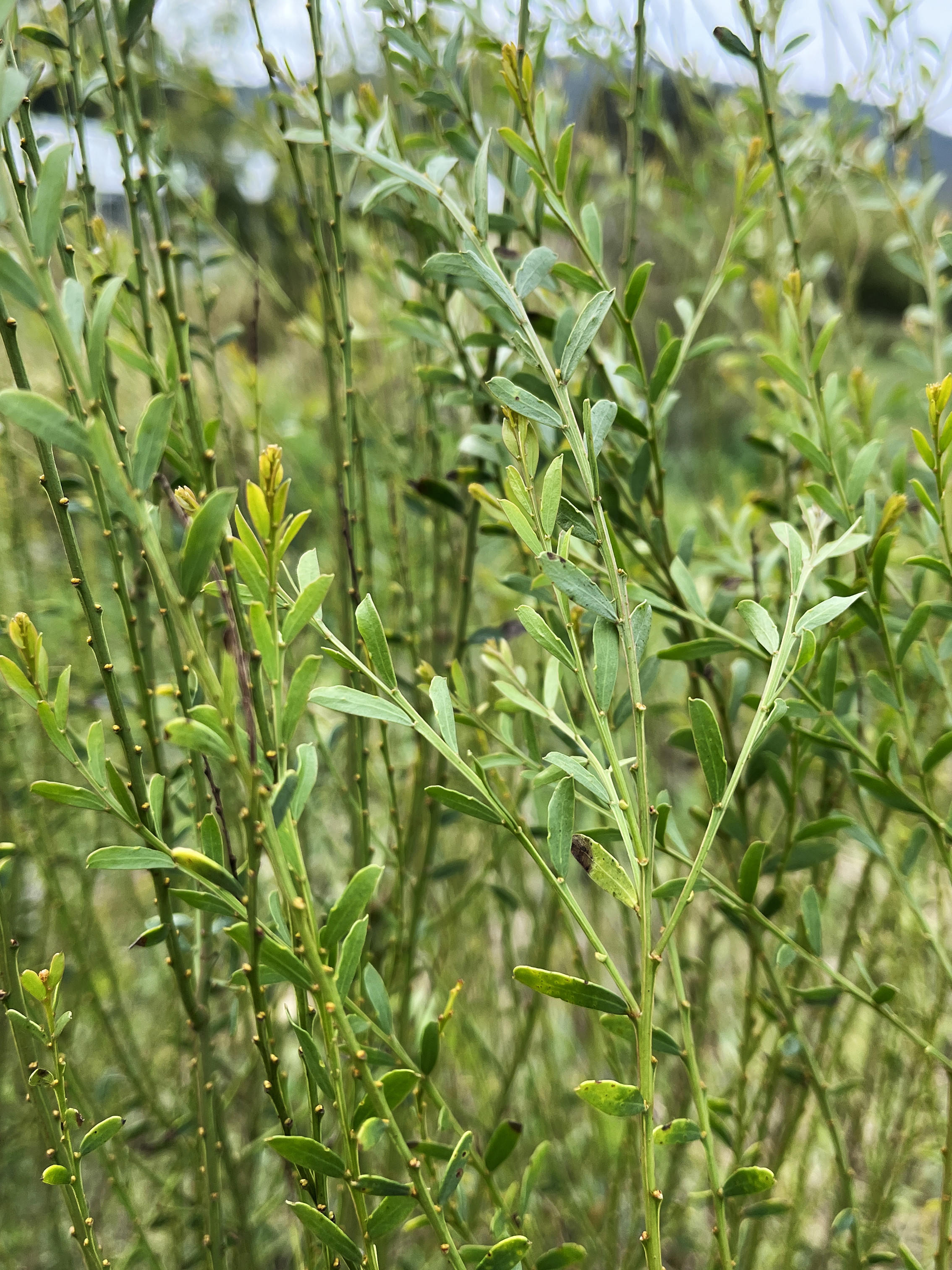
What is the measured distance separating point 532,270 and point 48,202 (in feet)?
0.71

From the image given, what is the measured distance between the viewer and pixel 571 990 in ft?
1.13

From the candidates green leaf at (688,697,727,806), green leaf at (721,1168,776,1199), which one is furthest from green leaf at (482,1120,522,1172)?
green leaf at (688,697,727,806)

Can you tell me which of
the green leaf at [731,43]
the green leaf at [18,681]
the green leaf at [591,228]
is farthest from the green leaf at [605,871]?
the green leaf at [731,43]

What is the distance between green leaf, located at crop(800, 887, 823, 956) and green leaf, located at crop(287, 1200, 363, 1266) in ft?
0.90

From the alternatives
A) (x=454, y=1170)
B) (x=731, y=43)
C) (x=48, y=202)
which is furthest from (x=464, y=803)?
(x=731, y=43)

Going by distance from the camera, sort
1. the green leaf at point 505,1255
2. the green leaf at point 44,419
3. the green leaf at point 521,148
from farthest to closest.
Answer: the green leaf at point 521,148 < the green leaf at point 505,1255 < the green leaf at point 44,419

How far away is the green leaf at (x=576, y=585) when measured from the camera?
1.16ft

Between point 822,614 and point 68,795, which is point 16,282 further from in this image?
point 822,614

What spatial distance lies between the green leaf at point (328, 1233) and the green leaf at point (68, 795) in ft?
0.52

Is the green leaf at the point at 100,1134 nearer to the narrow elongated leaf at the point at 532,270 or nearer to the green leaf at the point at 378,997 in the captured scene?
the green leaf at the point at 378,997

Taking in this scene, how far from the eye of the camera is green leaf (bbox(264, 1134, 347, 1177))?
32cm

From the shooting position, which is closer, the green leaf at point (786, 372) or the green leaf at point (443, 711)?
the green leaf at point (443, 711)

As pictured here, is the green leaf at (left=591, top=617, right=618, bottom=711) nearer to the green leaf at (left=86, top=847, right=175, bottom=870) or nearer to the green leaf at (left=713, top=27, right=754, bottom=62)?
the green leaf at (left=86, top=847, right=175, bottom=870)

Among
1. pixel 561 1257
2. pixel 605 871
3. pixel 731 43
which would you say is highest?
pixel 731 43
